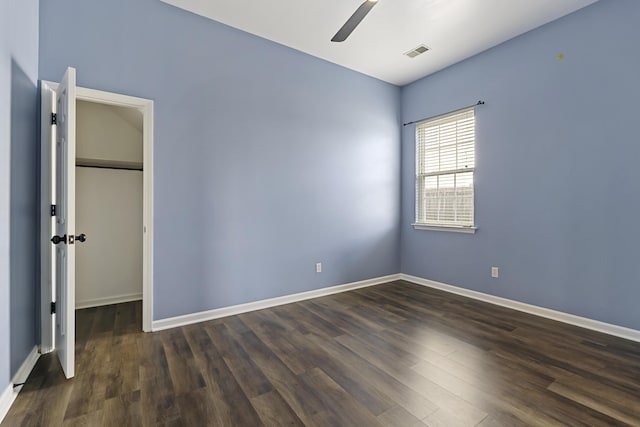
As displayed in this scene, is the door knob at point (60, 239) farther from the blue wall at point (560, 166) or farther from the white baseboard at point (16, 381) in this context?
the blue wall at point (560, 166)

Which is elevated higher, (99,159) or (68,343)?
(99,159)

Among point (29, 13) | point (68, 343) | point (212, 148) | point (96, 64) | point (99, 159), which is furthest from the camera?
point (99, 159)

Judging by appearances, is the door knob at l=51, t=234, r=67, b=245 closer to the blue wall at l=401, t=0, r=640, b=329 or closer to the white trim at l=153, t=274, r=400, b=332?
the white trim at l=153, t=274, r=400, b=332

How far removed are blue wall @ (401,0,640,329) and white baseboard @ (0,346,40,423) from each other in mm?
4269

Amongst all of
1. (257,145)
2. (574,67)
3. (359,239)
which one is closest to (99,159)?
(257,145)

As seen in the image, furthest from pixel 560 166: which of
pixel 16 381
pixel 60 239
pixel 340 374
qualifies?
pixel 16 381

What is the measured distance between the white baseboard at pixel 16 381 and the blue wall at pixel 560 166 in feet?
14.0

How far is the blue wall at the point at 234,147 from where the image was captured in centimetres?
261

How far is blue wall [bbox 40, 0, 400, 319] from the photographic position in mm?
2607

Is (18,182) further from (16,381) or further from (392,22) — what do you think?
(392,22)

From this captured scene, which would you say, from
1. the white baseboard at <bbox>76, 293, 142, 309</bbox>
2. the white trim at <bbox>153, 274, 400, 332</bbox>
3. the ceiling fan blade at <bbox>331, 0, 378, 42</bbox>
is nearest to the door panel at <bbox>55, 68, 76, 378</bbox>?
the white trim at <bbox>153, 274, 400, 332</bbox>

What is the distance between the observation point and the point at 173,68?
2.83 m

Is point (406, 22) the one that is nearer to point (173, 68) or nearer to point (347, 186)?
point (347, 186)

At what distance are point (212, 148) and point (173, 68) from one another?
0.82m
